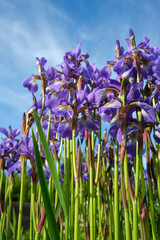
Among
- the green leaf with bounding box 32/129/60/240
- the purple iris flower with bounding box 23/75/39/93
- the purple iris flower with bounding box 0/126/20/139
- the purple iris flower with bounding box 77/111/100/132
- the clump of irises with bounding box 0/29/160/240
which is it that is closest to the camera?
the green leaf with bounding box 32/129/60/240

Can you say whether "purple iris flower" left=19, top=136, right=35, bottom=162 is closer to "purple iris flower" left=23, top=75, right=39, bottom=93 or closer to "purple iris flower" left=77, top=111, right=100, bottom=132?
"purple iris flower" left=77, top=111, right=100, bottom=132

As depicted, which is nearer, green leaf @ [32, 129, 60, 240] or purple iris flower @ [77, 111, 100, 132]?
green leaf @ [32, 129, 60, 240]

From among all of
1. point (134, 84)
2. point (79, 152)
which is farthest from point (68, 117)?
point (134, 84)

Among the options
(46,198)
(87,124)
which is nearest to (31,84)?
(87,124)

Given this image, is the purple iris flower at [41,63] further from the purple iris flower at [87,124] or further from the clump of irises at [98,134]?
the purple iris flower at [87,124]

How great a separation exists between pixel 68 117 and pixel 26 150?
18.6 inches

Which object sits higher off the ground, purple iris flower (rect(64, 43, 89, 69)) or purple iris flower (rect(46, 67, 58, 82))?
purple iris flower (rect(64, 43, 89, 69))

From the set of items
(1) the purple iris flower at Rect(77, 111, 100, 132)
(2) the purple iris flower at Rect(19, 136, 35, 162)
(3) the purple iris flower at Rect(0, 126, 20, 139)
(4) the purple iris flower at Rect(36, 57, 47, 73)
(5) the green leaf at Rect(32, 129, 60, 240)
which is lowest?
(5) the green leaf at Rect(32, 129, 60, 240)

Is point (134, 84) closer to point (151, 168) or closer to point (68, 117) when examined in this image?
point (68, 117)

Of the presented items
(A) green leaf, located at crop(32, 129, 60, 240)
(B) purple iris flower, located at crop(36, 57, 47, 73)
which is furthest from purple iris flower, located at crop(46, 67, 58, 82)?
(A) green leaf, located at crop(32, 129, 60, 240)

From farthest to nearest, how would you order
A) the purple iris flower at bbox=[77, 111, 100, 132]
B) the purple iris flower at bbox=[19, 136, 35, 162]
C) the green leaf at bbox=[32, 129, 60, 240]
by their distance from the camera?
1. the purple iris flower at bbox=[19, 136, 35, 162]
2. the purple iris flower at bbox=[77, 111, 100, 132]
3. the green leaf at bbox=[32, 129, 60, 240]

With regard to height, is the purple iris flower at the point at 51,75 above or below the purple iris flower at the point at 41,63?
below

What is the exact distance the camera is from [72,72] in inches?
72.4

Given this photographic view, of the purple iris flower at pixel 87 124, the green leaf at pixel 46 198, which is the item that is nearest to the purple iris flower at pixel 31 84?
the purple iris flower at pixel 87 124
